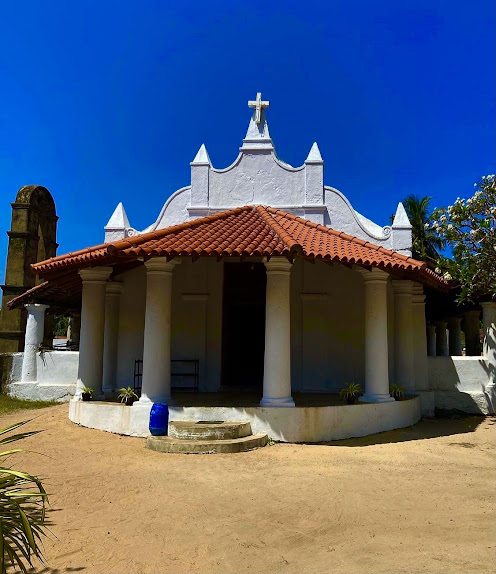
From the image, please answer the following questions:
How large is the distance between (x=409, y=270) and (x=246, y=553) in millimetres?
6471

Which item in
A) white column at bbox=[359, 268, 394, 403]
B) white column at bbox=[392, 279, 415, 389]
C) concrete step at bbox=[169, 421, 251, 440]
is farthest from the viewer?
white column at bbox=[392, 279, 415, 389]

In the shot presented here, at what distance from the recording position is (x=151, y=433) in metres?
8.64

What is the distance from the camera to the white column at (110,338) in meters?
12.8

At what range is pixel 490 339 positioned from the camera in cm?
1295

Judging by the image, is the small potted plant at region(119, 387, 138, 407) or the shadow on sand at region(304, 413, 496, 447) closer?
the shadow on sand at region(304, 413, 496, 447)

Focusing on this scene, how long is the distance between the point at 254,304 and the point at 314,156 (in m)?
4.18

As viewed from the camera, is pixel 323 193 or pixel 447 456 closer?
pixel 447 456

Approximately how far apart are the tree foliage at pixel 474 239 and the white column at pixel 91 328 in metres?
7.59

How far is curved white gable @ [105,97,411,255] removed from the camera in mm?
12945

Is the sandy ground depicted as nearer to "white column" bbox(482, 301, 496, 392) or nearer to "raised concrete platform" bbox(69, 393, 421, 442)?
"raised concrete platform" bbox(69, 393, 421, 442)

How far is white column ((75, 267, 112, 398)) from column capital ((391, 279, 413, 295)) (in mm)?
6606

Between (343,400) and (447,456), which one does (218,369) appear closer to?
(343,400)

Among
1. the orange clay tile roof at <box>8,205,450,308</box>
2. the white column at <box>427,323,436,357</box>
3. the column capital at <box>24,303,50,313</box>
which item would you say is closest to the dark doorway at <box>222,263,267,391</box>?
the orange clay tile roof at <box>8,205,450,308</box>

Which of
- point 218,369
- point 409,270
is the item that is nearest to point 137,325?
point 218,369
